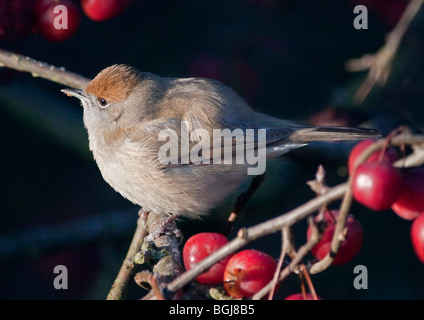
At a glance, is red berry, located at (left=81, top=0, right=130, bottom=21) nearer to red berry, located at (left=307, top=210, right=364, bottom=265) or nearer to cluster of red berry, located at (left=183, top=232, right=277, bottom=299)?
cluster of red berry, located at (left=183, top=232, right=277, bottom=299)

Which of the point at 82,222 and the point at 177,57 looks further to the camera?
the point at 177,57

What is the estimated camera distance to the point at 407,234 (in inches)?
186

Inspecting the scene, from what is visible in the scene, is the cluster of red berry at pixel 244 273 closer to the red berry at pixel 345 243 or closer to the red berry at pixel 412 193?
the red berry at pixel 345 243

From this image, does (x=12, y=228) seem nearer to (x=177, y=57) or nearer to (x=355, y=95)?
(x=177, y=57)

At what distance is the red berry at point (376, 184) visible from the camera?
1.77 meters

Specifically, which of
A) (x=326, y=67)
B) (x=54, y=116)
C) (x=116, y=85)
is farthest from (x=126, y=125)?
(x=326, y=67)

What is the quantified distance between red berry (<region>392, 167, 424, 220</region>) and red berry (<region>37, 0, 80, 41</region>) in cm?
240

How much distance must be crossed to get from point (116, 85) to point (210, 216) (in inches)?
44.2

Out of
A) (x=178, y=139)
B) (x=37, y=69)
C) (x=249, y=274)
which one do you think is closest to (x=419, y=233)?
(x=249, y=274)

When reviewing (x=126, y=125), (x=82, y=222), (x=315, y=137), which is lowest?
(x=82, y=222)

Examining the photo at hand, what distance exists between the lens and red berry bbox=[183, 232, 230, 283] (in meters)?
2.57

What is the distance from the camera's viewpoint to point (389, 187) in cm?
182

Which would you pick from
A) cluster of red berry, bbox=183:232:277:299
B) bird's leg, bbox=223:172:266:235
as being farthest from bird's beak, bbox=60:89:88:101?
cluster of red berry, bbox=183:232:277:299

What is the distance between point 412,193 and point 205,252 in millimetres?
992
